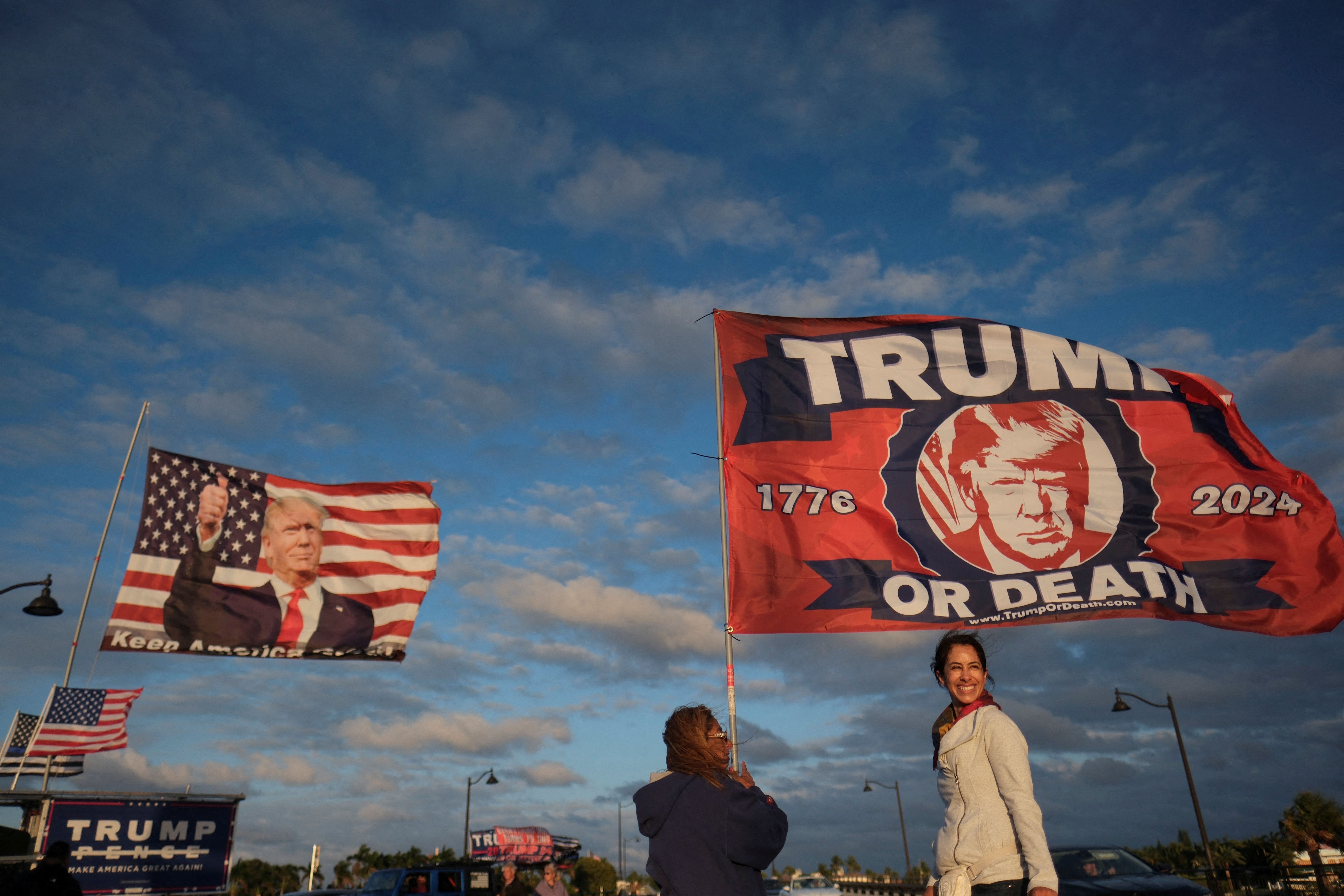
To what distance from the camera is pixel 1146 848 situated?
49031mm

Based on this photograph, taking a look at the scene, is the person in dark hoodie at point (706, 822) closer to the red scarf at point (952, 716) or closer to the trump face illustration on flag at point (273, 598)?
the red scarf at point (952, 716)

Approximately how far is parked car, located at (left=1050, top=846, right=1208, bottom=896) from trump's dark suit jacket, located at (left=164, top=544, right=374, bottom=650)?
33.1 ft

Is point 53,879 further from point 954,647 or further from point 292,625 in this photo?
point 954,647

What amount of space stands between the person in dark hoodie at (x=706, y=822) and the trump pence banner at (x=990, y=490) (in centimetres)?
429

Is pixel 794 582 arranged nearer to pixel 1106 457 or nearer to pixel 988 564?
pixel 988 564

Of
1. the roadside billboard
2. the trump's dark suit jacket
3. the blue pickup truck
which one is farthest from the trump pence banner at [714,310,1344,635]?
the blue pickup truck

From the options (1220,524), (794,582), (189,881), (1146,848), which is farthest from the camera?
(1146,848)

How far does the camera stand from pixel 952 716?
4.25m

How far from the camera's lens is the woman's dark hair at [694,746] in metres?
3.90

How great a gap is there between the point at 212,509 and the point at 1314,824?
47246mm

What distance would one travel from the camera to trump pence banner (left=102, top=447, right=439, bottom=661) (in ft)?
40.9

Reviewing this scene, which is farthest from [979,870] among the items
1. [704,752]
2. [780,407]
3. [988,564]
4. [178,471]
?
[178,471]

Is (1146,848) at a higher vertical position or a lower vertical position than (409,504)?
lower

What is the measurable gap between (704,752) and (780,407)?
617 centimetres
